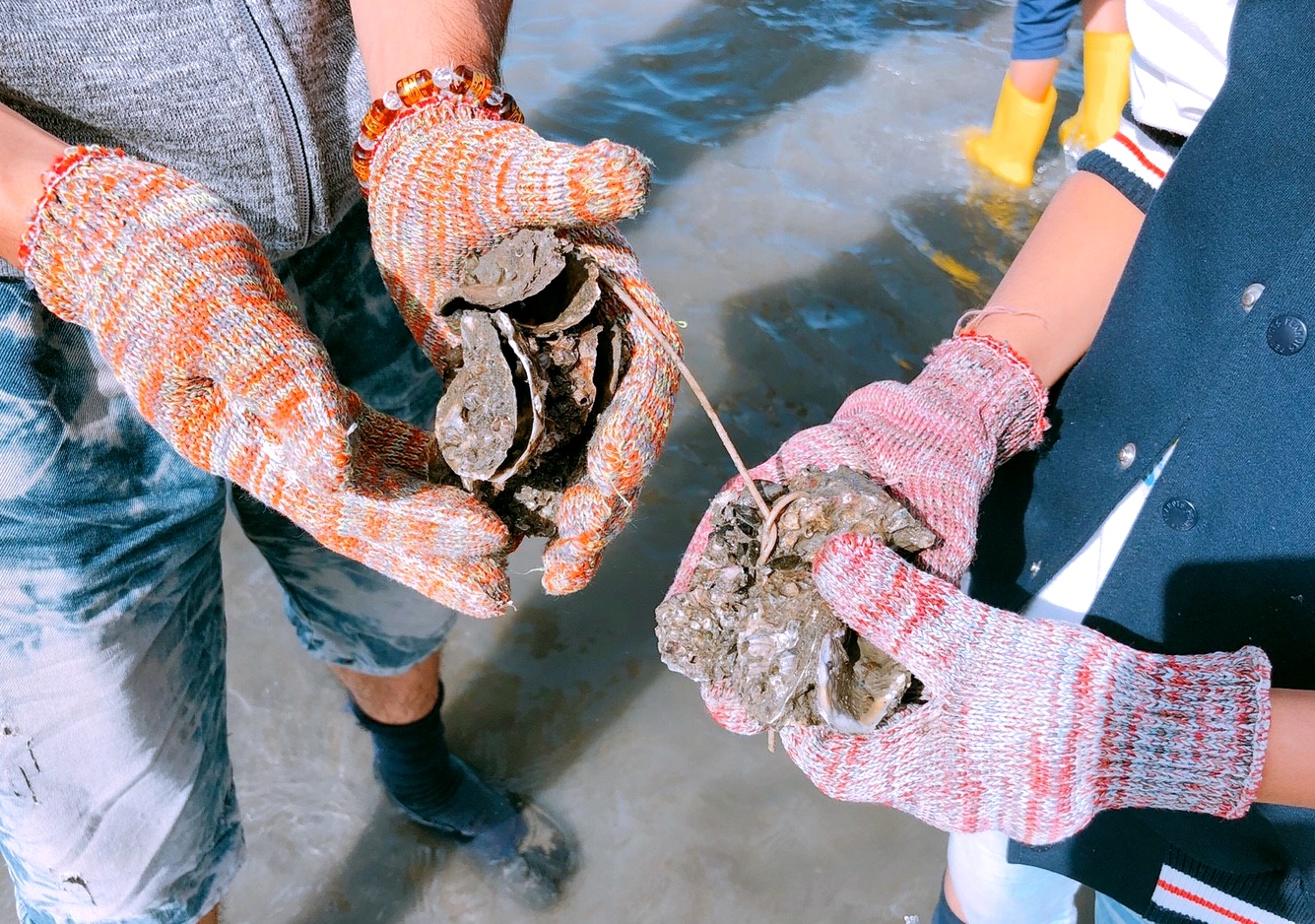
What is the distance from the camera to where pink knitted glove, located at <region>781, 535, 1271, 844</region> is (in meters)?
1.15

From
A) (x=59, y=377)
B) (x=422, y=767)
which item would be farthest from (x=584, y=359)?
(x=422, y=767)

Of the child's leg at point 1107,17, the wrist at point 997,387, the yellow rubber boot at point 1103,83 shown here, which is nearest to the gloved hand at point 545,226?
the wrist at point 997,387

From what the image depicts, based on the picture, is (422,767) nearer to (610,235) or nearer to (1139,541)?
(610,235)

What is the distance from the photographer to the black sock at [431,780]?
101 inches

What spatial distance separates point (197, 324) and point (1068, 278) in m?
1.41

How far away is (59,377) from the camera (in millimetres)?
1496

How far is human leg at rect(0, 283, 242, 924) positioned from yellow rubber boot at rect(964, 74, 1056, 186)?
4247mm

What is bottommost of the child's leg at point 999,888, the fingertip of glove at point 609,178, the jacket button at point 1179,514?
the child's leg at point 999,888

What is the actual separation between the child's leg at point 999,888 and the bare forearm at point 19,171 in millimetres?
1933

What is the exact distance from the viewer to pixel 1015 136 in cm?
466

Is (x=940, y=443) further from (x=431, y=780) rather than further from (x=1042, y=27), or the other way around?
(x=1042, y=27)

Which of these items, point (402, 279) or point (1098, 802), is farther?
point (402, 279)

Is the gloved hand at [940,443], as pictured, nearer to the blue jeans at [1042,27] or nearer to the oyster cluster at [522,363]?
the oyster cluster at [522,363]

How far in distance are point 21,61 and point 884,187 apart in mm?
3955
